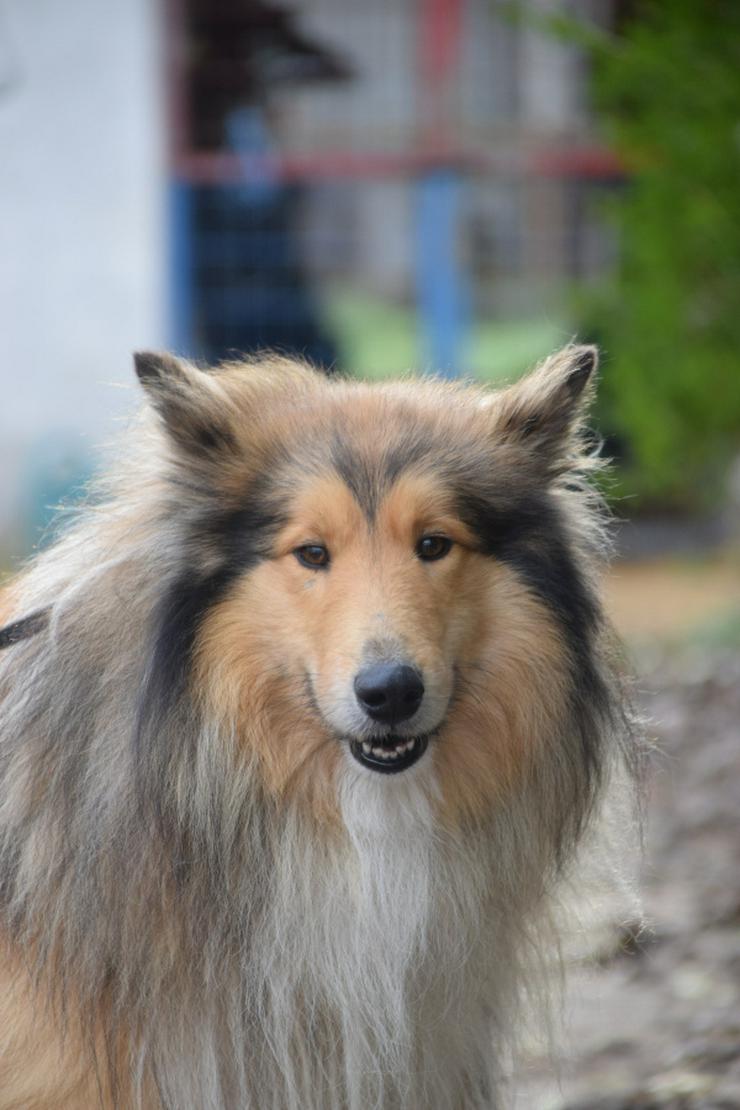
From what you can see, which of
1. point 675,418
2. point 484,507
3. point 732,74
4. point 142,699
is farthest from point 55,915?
point 675,418

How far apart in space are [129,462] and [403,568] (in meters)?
0.74

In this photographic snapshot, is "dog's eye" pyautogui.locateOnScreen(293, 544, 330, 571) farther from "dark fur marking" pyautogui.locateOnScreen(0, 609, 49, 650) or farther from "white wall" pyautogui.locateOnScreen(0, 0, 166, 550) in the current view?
"white wall" pyautogui.locateOnScreen(0, 0, 166, 550)

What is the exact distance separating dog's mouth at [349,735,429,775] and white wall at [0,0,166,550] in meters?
9.31

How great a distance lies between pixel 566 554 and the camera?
344cm

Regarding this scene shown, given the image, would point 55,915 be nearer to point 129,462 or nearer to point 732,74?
point 129,462

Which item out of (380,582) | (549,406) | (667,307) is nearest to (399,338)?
(667,307)

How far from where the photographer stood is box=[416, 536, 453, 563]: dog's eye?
3287 millimetres

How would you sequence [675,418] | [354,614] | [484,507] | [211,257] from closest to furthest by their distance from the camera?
[354,614]
[484,507]
[675,418]
[211,257]

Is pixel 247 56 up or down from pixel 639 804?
up

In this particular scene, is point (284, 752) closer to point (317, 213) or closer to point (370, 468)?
point (370, 468)

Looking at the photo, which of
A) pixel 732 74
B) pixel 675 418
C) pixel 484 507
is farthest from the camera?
pixel 675 418

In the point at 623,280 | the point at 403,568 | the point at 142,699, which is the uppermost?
the point at 403,568

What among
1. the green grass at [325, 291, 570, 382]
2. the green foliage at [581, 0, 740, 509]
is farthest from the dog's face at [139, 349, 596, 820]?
the green grass at [325, 291, 570, 382]

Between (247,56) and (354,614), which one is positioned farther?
(247,56)
